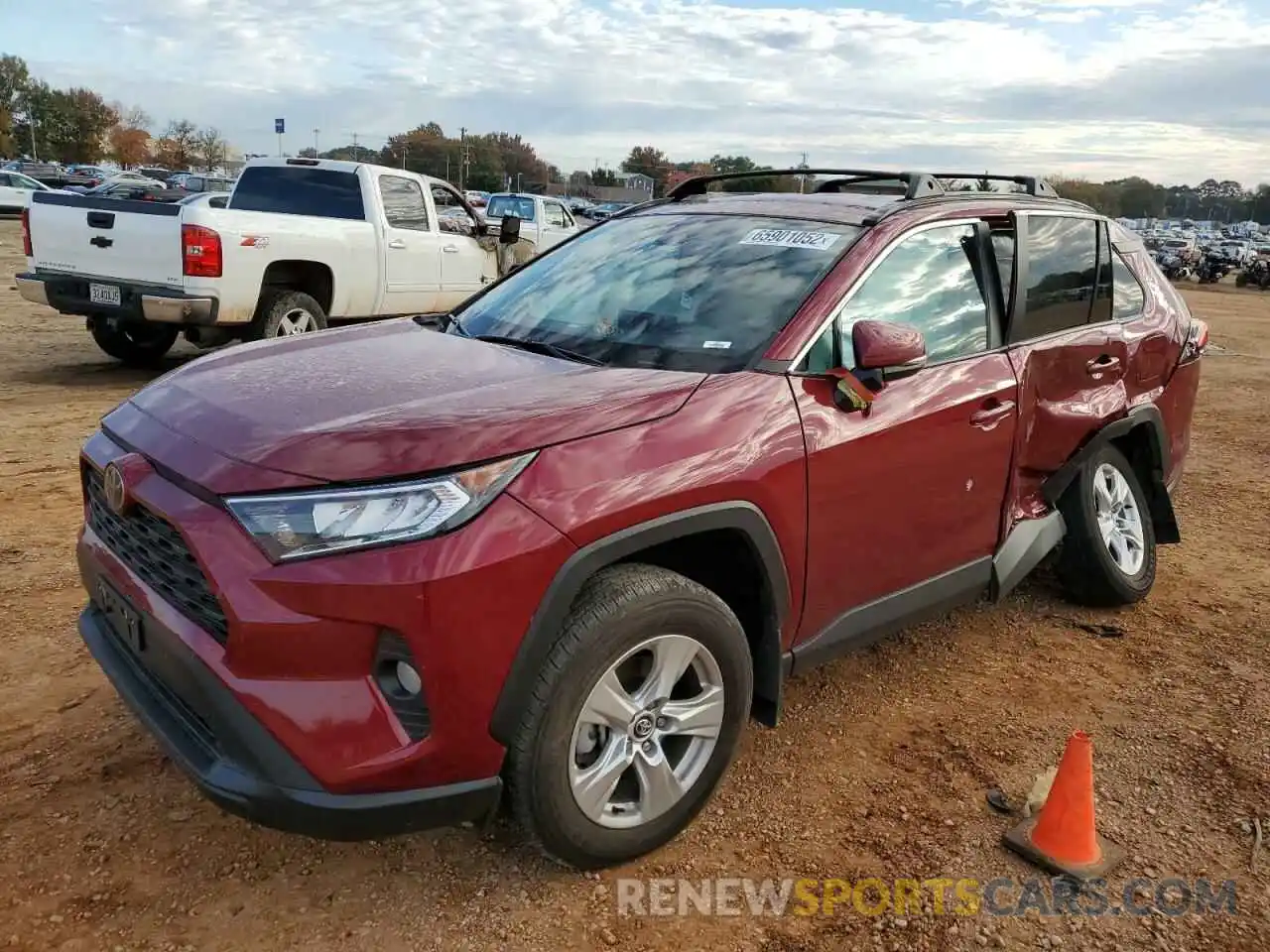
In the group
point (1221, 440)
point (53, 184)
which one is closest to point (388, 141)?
point (53, 184)

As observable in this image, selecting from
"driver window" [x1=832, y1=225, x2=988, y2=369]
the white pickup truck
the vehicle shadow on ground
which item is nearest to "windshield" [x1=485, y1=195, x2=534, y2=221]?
the white pickup truck

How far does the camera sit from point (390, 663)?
7.37 feet

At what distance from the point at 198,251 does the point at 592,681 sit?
6.53 meters

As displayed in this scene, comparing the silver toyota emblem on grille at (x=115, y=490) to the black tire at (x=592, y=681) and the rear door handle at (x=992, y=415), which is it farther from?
the rear door handle at (x=992, y=415)

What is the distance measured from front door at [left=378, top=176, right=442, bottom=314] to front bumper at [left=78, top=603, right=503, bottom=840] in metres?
7.48

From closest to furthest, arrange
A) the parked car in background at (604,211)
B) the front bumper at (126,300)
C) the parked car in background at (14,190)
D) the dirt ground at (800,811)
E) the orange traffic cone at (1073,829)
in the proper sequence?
1. the dirt ground at (800,811)
2. the orange traffic cone at (1073,829)
3. the parked car in background at (604,211)
4. the front bumper at (126,300)
5. the parked car in background at (14,190)

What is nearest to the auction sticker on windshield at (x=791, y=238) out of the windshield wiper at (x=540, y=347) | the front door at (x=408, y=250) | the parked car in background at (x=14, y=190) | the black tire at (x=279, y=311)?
the windshield wiper at (x=540, y=347)

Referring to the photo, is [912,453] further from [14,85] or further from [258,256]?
[14,85]

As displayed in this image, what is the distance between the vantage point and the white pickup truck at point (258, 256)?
7738 millimetres

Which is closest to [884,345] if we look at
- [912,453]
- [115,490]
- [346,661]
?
[912,453]

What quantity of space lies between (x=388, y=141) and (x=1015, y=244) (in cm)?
10660

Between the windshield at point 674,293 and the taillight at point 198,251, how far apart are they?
461 cm

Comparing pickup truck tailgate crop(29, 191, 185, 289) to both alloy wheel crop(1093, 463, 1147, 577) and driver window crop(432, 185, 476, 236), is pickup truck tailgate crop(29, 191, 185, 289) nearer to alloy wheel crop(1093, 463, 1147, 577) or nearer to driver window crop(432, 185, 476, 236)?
driver window crop(432, 185, 476, 236)

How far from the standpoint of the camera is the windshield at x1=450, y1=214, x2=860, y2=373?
3.12m
